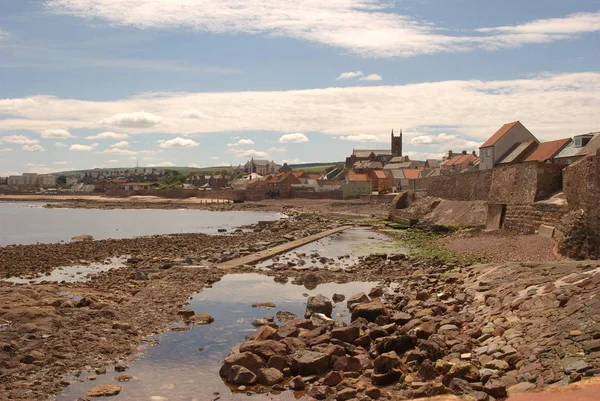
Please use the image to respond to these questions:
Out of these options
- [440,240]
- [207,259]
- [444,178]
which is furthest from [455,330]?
[444,178]

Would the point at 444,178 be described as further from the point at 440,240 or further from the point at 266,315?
the point at 266,315

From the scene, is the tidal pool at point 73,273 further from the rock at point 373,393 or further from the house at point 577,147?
the house at point 577,147

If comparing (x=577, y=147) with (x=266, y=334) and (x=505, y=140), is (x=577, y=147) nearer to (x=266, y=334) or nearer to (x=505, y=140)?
(x=505, y=140)

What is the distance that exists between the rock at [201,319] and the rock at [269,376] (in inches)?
182

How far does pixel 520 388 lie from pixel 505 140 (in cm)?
5570

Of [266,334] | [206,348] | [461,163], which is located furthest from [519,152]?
[206,348]

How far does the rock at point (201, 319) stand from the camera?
15.4m

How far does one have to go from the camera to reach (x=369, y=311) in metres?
14.9

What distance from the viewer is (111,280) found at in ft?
72.5

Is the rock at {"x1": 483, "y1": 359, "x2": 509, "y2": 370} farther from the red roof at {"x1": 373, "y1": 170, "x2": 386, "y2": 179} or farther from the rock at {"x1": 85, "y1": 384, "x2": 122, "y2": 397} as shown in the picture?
the red roof at {"x1": 373, "y1": 170, "x2": 386, "y2": 179}

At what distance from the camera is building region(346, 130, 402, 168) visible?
166 m

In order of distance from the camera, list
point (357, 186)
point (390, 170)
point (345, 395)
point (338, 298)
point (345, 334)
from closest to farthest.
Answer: point (345, 395) < point (345, 334) < point (338, 298) < point (357, 186) < point (390, 170)

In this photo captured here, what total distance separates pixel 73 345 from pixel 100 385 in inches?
96.4

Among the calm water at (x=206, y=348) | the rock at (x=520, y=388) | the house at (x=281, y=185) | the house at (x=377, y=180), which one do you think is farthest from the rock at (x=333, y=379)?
the house at (x=281, y=185)
